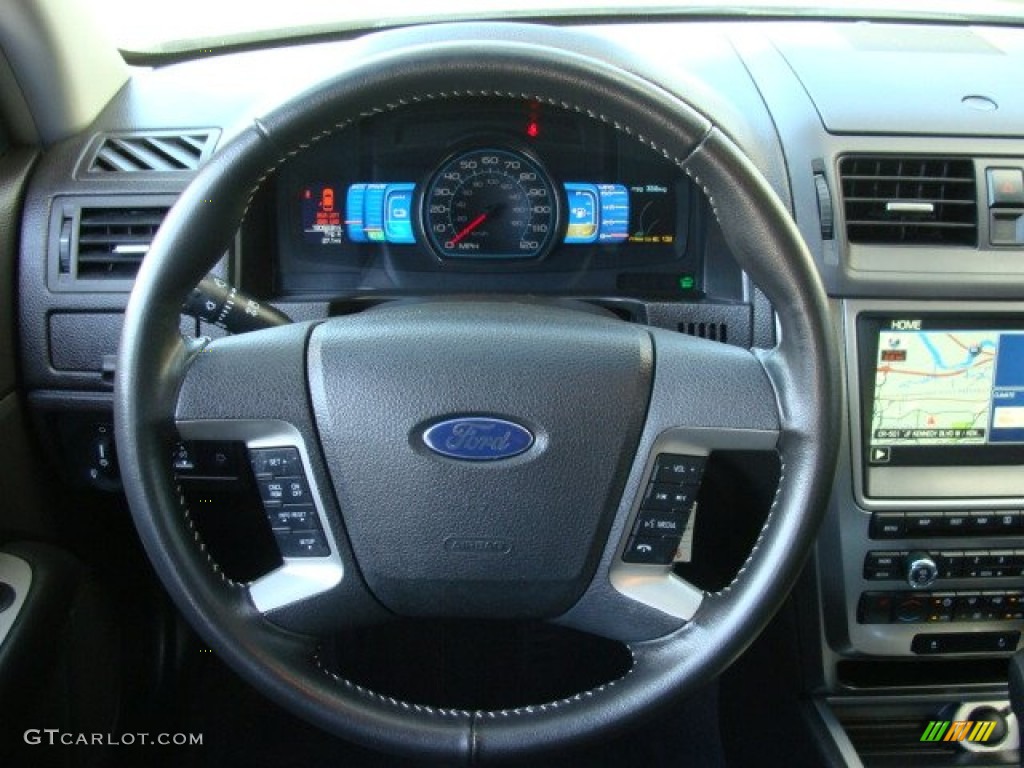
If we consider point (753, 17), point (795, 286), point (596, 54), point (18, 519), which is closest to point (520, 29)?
point (596, 54)

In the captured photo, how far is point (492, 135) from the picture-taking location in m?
1.51

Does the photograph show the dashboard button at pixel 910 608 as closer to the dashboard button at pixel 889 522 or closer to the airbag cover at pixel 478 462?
the dashboard button at pixel 889 522

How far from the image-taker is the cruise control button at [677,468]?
3.52 ft

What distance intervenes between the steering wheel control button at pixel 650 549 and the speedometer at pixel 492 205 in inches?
22.3

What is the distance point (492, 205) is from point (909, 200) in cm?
55

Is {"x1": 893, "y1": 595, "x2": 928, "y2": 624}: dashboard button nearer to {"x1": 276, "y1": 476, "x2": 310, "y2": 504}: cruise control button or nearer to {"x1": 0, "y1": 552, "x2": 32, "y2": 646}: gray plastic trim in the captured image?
{"x1": 276, "y1": 476, "x2": 310, "y2": 504}: cruise control button

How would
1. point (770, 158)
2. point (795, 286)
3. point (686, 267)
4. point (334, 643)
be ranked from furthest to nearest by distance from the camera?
point (334, 643), point (686, 267), point (770, 158), point (795, 286)

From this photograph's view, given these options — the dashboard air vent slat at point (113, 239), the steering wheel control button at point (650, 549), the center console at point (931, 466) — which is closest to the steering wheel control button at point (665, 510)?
the steering wheel control button at point (650, 549)

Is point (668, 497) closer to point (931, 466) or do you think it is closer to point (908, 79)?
point (931, 466)

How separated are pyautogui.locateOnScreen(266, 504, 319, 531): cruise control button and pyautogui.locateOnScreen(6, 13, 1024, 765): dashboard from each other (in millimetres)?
424

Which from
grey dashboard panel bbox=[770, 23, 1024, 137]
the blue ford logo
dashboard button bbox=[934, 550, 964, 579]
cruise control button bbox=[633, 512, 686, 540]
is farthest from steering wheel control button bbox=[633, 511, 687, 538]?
grey dashboard panel bbox=[770, 23, 1024, 137]

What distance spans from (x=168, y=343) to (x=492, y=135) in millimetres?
620

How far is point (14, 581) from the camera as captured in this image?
1.51 meters

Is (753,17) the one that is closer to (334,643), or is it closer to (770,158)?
(770,158)
